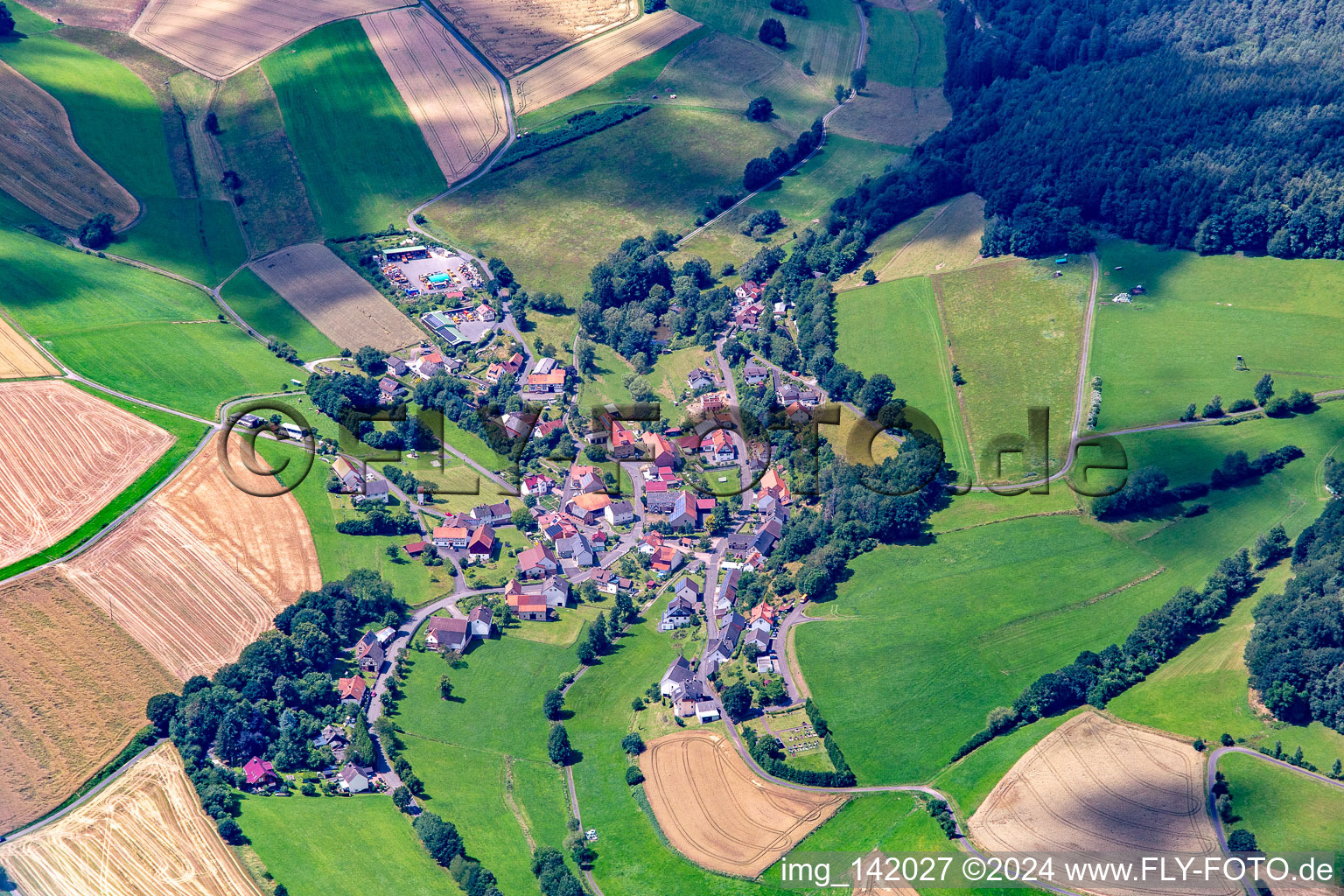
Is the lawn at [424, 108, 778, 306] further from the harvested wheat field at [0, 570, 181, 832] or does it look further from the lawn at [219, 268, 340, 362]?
the harvested wheat field at [0, 570, 181, 832]

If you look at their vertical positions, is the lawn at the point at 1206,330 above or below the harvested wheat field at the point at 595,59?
below

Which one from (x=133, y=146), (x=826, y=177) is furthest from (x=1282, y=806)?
(x=133, y=146)

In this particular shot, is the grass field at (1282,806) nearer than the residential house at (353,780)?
Yes

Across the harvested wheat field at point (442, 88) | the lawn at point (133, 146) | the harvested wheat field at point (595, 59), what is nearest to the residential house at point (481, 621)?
the lawn at point (133, 146)

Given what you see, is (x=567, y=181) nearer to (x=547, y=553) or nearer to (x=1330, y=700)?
(x=547, y=553)

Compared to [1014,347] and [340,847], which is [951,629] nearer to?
[1014,347]

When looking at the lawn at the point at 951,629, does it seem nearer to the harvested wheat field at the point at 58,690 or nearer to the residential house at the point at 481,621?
the residential house at the point at 481,621

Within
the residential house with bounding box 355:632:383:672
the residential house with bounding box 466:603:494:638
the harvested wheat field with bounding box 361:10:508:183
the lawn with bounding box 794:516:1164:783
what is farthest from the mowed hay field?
the harvested wheat field with bounding box 361:10:508:183

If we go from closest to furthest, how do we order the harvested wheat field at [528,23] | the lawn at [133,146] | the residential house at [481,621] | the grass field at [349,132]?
1. the residential house at [481,621]
2. the lawn at [133,146]
3. the grass field at [349,132]
4. the harvested wheat field at [528,23]

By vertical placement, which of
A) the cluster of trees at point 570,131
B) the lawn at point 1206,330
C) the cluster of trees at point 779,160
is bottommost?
the lawn at point 1206,330
